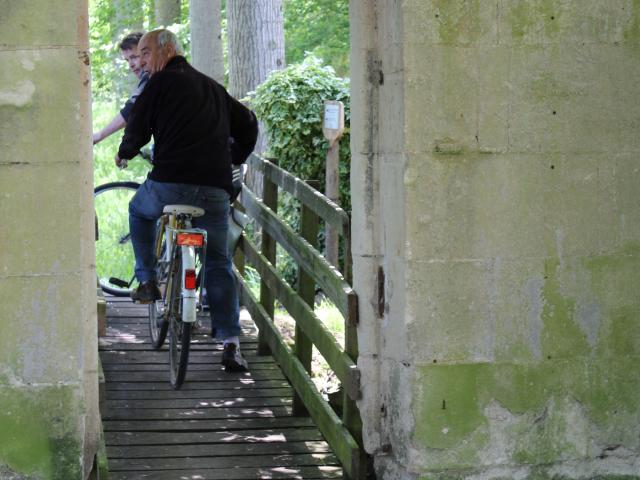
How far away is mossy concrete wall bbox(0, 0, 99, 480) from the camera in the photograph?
4.48 m

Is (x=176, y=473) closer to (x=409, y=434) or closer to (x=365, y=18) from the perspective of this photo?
(x=409, y=434)

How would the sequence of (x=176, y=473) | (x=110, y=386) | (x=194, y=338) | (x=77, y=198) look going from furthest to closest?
1. (x=194, y=338)
2. (x=110, y=386)
3. (x=176, y=473)
4. (x=77, y=198)

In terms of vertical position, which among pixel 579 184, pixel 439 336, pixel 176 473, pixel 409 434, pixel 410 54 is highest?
pixel 410 54

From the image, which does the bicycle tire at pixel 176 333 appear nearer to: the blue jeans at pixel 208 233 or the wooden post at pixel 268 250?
the blue jeans at pixel 208 233

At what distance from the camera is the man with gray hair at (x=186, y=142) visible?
6.80 m

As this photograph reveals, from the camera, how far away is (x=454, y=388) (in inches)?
194

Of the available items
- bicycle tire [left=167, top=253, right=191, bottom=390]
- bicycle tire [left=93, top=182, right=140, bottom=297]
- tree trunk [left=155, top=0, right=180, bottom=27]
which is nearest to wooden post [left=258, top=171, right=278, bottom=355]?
bicycle tire [left=167, top=253, right=191, bottom=390]

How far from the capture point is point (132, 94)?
8266 millimetres

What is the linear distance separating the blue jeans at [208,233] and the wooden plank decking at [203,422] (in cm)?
41

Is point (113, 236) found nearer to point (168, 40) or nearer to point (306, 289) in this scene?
point (168, 40)

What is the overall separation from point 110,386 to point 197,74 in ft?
6.00

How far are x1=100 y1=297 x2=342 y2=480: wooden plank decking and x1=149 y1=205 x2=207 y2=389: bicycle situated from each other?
0.23 m

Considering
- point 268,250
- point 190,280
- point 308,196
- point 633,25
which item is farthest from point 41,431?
point 268,250

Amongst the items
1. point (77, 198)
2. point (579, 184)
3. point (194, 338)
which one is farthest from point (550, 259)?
point (194, 338)
